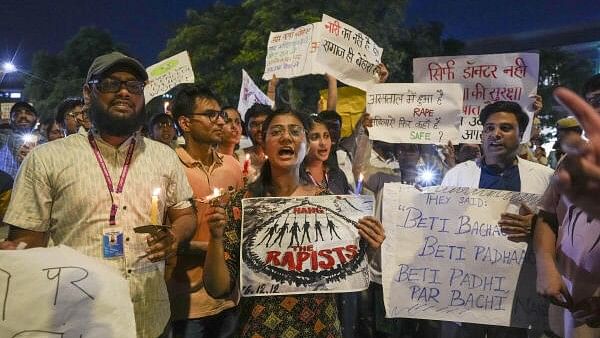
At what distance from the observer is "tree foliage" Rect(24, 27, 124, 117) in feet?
111

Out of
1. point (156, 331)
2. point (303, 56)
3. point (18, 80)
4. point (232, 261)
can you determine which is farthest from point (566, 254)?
point (18, 80)

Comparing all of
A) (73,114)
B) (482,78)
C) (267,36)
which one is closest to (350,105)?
(482,78)

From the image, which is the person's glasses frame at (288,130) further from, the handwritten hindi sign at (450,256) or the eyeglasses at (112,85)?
the handwritten hindi sign at (450,256)

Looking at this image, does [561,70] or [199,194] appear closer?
[199,194]

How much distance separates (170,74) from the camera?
8.28 metres

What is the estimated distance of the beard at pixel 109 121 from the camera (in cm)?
273

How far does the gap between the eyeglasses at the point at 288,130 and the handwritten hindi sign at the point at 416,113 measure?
2.11 m

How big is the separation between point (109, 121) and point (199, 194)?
3.63 feet

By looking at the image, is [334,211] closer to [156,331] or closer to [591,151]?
[156,331]

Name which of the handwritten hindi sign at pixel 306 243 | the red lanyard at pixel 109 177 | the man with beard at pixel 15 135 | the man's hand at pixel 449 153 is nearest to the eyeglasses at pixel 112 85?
the red lanyard at pixel 109 177

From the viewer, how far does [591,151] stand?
4.67 ft

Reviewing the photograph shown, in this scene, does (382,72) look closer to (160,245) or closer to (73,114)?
(73,114)

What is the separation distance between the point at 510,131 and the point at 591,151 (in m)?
2.66

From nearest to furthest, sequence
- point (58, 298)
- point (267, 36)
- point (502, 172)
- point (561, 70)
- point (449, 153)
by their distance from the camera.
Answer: point (58, 298), point (502, 172), point (449, 153), point (267, 36), point (561, 70)
